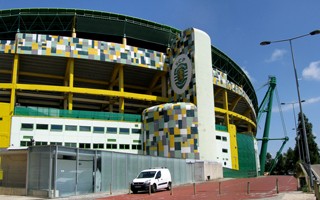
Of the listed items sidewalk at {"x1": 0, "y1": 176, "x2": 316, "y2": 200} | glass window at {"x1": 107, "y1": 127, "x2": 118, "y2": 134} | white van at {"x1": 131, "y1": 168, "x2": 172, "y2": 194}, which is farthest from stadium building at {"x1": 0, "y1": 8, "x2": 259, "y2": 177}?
sidewalk at {"x1": 0, "y1": 176, "x2": 316, "y2": 200}

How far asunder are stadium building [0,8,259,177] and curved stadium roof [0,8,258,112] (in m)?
0.16

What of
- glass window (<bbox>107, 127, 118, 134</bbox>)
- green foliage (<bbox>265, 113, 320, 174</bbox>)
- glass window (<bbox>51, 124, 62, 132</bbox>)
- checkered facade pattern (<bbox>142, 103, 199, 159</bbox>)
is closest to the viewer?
checkered facade pattern (<bbox>142, 103, 199, 159</bbox>)

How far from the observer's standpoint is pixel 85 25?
57.0 metres

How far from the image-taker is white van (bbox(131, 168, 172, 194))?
2674cm

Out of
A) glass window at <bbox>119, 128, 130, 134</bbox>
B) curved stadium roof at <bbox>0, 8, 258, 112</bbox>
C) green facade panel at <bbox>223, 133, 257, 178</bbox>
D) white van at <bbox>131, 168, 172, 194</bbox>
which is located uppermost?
curved stadium roof at <bbox>0, 8, 258, 112</bbox>

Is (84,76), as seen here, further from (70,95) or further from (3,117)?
(3,117)

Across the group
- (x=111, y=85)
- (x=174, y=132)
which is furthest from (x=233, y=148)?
(x=111, y=85)

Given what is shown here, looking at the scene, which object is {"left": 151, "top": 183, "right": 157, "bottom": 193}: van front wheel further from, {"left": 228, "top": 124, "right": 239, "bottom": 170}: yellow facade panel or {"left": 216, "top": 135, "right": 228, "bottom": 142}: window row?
{"left": 228, "top": 124, "right": 239, "bottom": 170}: yellow facade panel

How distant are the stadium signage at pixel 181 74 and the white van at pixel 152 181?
2699cm

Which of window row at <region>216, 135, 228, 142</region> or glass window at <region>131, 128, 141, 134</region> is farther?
window row at <region>216, 135, 228, 142</region>

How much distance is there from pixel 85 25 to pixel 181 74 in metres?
17.2

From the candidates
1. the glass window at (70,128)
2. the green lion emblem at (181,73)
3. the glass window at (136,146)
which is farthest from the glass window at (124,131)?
the green lion emblem at (181,73)

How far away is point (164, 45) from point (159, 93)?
32.4 ft

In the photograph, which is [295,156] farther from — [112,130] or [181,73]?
[112,130]
